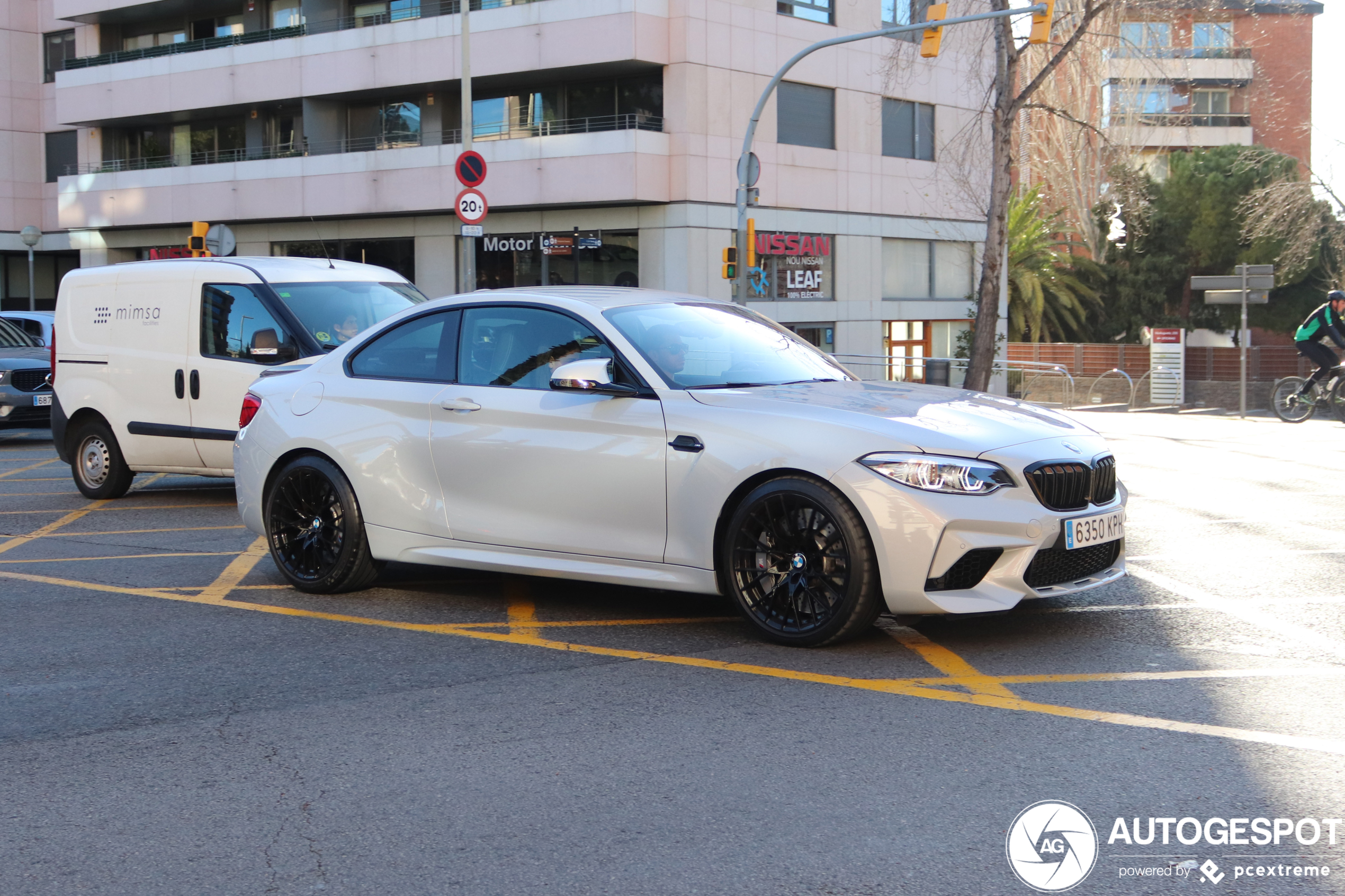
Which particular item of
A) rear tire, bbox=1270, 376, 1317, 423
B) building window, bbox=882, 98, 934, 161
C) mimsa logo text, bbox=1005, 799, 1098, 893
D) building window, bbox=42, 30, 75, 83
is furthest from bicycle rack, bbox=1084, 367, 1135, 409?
building window, bbox=42, 30, 75, 83

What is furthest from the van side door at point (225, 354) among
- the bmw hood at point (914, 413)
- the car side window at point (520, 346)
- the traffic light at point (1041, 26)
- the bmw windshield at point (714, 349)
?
the traffic light at point (1041, 26)

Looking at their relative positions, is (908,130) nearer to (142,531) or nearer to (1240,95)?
(142,531)

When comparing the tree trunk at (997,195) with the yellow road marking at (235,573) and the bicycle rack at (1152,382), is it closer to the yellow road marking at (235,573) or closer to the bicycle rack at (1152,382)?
the bicycle rack at (1152,382)

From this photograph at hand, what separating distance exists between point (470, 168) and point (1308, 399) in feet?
44.4

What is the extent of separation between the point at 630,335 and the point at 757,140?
92.3 ft

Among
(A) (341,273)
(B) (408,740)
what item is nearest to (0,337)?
(A) (341,273)

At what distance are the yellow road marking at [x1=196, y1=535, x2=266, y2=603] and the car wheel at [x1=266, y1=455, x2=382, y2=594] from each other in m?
0.28

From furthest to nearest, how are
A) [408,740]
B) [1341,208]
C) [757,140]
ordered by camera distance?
[1341,208], [757,140], [408,740]

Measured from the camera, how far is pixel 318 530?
24.8ft

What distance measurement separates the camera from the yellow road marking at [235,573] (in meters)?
7.60

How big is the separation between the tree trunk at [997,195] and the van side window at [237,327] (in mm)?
16885

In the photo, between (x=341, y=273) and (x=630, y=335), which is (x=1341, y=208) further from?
(x=630, y=335)

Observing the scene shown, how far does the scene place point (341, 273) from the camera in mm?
11570

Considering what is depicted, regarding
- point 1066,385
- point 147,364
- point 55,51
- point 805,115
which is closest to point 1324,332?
point 1066,385
